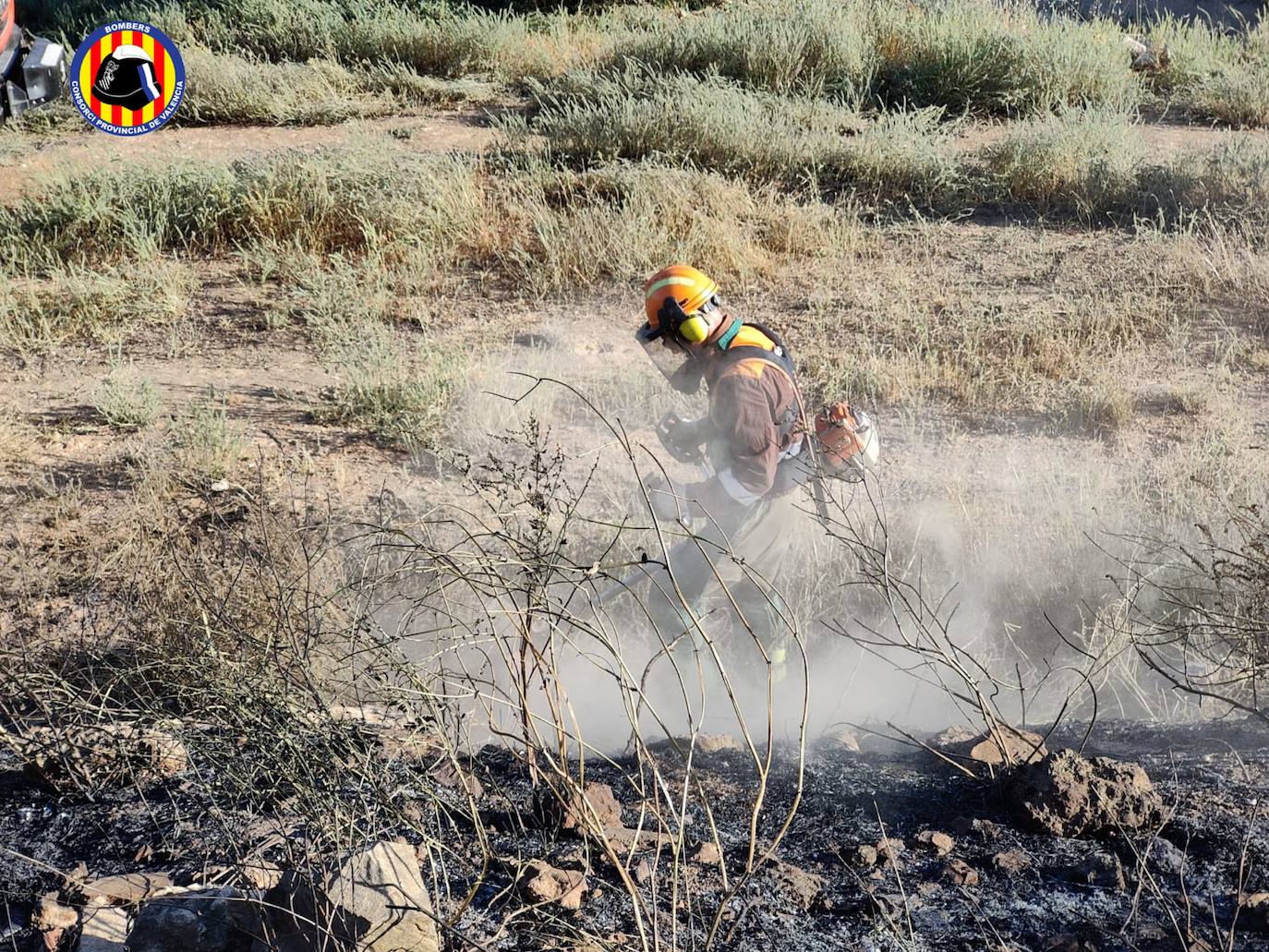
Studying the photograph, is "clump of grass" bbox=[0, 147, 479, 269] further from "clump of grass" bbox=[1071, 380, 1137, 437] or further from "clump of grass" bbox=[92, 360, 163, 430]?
"clump of grass" bbox=[1071, 380, 1137, 437]

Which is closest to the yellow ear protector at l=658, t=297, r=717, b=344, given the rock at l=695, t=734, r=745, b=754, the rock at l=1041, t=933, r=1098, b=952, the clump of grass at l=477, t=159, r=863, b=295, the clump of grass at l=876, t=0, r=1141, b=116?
the rock at l=695, t=734, r=745, b=754

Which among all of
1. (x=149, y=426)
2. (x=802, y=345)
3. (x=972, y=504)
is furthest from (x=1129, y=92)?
(x=149, y=426)

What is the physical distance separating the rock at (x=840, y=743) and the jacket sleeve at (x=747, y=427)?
0.96 m

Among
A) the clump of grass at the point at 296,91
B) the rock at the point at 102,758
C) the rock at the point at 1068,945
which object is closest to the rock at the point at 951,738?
the rock at the point at 1068,945

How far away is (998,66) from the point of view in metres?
11.1

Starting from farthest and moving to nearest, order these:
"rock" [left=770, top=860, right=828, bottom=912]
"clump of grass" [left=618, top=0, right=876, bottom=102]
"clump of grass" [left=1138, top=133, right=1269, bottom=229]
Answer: "clump of grass" [left=618, top=0, right=876, bottom=102] → "clump of grass" [left=1138, top=133, right=1269, bottom=229] → "rock" [left=770, top=860, right=828, bottom=912]

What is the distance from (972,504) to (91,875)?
4190 mm

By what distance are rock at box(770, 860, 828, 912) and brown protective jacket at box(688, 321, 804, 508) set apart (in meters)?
1.52

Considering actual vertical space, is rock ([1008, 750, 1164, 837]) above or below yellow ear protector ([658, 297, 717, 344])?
below

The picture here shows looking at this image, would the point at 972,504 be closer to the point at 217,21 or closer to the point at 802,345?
the point at 802,345

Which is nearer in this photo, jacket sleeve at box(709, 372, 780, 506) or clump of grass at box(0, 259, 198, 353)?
jacket sleeve at box(709, 372, 780, 506)

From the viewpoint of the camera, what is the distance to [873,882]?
3191 mm

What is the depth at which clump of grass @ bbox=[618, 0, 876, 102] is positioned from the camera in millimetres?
11188

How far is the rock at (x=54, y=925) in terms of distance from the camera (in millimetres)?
3088
